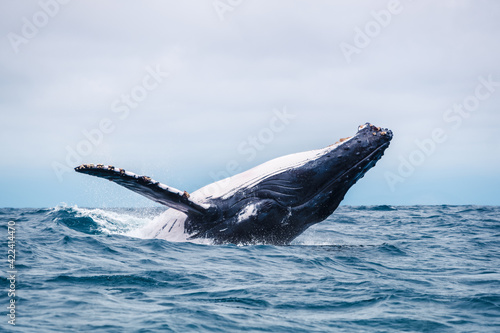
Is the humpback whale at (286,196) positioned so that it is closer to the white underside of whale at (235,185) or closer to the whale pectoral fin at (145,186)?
the white underside of whale at (235,185)

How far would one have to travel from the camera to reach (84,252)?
1081 cm

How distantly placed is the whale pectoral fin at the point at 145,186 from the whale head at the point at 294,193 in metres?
0.71

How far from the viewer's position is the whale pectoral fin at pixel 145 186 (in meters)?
9.65

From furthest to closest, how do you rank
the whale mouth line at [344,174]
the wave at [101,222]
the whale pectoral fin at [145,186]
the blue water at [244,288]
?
the wave at [101,222], the whale mouth line at [344,174], the whale pectoral fin at [145,186], the blue water at [244,288]

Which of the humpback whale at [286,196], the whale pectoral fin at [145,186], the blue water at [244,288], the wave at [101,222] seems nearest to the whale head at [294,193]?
the humpback whale at [286,196]

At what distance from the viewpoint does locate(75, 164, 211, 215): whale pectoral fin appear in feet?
31.7

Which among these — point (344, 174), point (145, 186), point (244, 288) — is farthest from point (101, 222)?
point (244, 288)

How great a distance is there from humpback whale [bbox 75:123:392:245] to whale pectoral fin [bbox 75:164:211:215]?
289 millimetres

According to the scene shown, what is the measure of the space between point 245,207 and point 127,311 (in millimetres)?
4651

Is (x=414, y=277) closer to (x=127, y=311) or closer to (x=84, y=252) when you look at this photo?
(x=127, y=311)

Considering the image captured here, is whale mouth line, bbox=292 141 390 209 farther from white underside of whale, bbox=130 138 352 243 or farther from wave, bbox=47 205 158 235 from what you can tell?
wave, bbox=47 205 158 235

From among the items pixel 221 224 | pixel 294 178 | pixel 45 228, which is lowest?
pixel 45 228

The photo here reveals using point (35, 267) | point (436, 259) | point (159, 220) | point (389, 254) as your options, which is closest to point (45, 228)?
point (159, 220)

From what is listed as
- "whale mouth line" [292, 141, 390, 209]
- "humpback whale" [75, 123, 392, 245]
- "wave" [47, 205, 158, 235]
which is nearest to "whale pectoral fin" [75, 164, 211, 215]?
"humpback whale" [75, 123, 392, 245]
